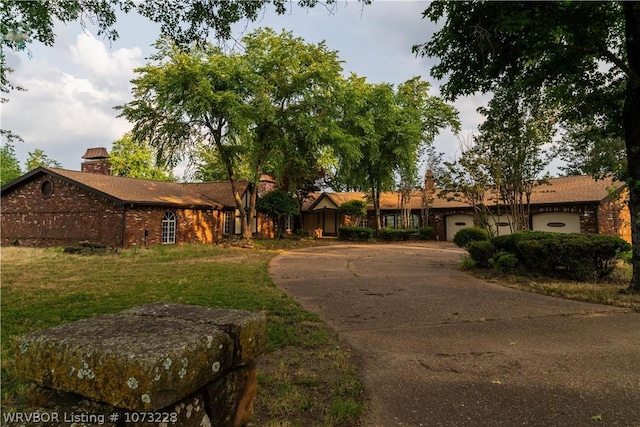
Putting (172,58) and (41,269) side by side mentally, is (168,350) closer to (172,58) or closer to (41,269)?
(41,269)

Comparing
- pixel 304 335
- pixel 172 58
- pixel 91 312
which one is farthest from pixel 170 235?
pixel 304 335

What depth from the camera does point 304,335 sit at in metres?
5.02

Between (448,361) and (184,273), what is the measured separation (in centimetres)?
878

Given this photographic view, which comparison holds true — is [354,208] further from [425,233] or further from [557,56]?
[557,56]

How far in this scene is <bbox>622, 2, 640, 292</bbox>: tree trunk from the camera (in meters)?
7.65

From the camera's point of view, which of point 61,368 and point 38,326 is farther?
point 38,326

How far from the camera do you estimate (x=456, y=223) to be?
92.1ft

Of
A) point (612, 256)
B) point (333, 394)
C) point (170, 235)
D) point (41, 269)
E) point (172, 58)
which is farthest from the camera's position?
point (170, 235)

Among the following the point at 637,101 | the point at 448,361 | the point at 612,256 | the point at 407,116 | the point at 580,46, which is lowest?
the point at 448,361

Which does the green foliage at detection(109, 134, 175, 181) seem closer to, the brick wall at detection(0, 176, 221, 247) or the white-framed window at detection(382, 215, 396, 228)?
the brick wall at detection(0, 176, 221, 247)

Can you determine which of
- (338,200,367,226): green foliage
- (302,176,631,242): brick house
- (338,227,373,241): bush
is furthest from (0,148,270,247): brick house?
(302,176,631,242): brick house

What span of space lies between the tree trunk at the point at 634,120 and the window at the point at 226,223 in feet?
76.7

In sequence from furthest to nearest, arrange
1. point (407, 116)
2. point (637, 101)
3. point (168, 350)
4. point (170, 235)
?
point (407, 116) → point (170, 235) → point (637, 101) → point (168, 350)

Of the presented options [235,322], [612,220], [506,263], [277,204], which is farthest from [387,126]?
[235,322]
